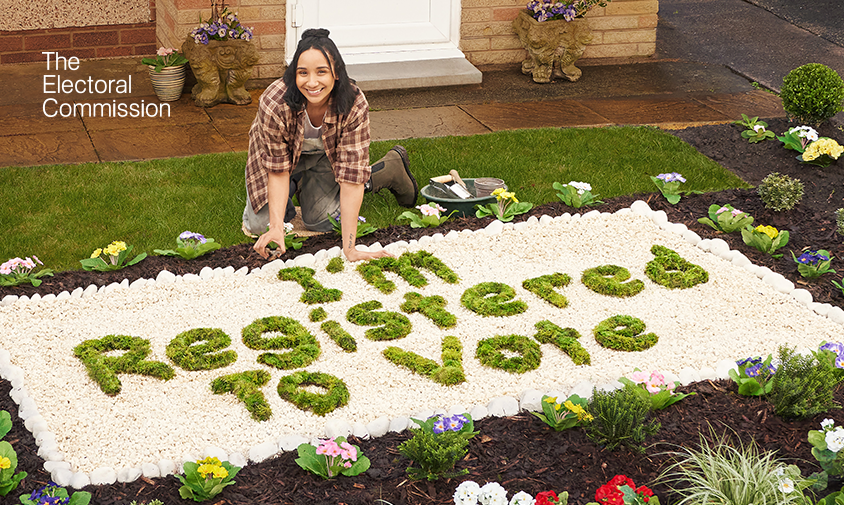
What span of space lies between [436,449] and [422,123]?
171 inches

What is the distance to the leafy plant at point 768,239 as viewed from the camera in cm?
457

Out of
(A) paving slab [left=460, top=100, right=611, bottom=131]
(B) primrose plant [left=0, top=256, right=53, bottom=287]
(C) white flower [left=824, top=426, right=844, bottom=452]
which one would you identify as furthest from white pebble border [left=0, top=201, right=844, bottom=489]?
(A) paving slab [left=460, top=100, right=611, bottom=131]

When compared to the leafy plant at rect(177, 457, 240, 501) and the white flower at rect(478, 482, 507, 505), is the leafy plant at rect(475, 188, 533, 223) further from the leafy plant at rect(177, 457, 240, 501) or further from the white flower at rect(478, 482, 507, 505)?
the leafy plant at rect(177, 457, 240, 501)

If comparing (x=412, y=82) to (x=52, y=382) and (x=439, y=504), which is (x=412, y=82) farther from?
(x=439, y=504)

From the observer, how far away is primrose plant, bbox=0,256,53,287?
4129 mm

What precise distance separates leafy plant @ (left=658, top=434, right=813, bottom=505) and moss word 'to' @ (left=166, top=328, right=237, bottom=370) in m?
1.85

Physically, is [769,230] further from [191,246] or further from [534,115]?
[191,246]

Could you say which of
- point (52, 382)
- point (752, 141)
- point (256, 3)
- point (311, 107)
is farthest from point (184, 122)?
point (752, 141)

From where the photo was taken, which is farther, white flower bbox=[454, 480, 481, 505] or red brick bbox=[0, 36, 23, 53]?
red brick bbox=[0, 36, 23, 53]

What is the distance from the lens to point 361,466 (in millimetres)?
2934

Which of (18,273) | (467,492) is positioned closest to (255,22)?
(18,273)

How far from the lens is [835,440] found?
9.23 feet

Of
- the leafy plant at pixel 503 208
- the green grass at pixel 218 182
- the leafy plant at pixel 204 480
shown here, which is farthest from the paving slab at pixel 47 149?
the leafy plant at pixel 204 480

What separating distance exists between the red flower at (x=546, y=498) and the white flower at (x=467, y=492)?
193mm
